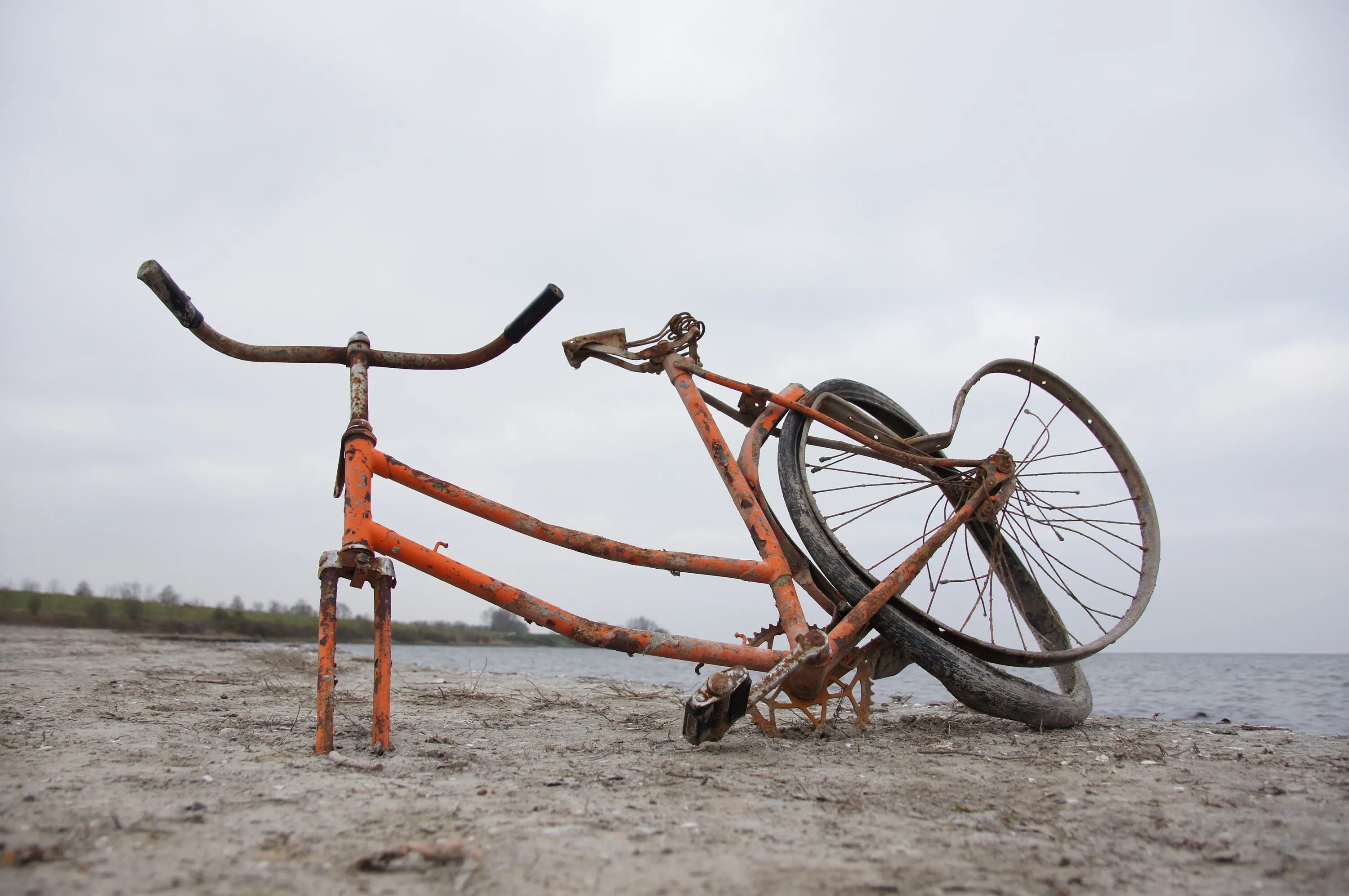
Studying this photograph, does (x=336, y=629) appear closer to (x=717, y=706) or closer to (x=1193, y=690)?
(x=717, y=706)

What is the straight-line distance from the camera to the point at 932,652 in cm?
341

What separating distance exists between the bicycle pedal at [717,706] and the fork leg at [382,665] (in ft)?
3.66

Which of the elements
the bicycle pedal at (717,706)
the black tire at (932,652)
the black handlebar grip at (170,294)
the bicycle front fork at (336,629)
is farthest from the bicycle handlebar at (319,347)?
the bicycle pedal at (717,706)

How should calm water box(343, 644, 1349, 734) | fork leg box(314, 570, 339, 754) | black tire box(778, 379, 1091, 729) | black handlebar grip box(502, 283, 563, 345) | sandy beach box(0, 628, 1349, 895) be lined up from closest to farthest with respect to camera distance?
sandy beach box(0, 628, 1349, 895) < fork leg box(314, 570, 339, 754) < black handlebar grip box(502, 283, 563, 345) < black tire box(778, 379, 1091, 729) < calm water box(343, 644, 1349, 734)

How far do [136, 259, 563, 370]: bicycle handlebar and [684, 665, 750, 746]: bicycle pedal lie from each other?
5.74 feet

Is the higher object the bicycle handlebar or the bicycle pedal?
the bicycle handlebar

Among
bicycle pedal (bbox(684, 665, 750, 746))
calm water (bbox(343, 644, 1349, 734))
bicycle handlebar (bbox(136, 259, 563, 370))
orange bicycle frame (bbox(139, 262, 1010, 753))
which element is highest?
bicycle handlebar (bbox(136, 259, 563, 370))

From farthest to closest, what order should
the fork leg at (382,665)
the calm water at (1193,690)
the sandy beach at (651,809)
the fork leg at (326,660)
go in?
the calm water at (1193,690) → the fork leg at (382,665) → the fork leg at (326,660) → the sandy beach at (651,809)

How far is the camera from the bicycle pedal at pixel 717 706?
110 inches

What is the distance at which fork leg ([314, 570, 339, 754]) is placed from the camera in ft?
→ 8.42

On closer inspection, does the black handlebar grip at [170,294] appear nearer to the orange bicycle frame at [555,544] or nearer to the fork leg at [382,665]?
the orange bicycle frame at [555,544]

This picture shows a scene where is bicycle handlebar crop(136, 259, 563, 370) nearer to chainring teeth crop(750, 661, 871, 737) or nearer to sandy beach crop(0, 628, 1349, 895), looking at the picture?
sandy beach crop(0, 628, 1349, 895)

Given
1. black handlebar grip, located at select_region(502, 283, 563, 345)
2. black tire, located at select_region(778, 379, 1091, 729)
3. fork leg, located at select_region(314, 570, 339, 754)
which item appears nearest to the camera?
fork leg, located at select_region(314, 570, 339, 754)

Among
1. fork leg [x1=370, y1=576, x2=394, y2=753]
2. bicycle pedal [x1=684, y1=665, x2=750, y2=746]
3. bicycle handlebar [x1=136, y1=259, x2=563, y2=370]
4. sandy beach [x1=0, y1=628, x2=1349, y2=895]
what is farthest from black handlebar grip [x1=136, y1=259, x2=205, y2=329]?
bicycle pedal [x1=684, y1=665, x2=750, y2=746]
